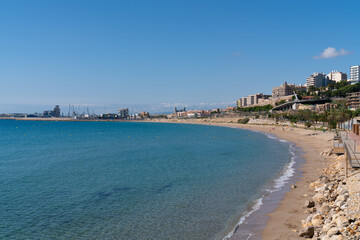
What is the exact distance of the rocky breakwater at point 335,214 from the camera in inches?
360

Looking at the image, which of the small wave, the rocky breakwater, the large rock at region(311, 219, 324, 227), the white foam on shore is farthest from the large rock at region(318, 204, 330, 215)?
the small wave

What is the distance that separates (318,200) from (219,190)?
6.65m

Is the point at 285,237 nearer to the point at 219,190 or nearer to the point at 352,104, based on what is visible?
the point at 219,190

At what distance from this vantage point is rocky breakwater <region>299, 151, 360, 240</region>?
9.16 meters

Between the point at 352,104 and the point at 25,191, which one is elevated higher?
the point at 352,104

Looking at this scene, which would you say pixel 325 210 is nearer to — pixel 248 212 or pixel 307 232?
pixel 307 232

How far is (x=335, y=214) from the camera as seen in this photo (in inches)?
430

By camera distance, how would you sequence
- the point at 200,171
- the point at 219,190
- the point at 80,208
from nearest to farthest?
1. the point at 80,208
2. the point at 219,190
3. the point at 200,171

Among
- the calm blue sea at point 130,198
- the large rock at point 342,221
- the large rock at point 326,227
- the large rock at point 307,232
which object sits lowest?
the calm blue sea at point 130,198

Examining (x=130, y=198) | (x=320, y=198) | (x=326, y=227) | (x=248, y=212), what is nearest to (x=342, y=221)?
(x=326, y=227)

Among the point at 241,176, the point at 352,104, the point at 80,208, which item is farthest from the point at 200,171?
the point at 352,104

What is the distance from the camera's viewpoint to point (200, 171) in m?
26.5

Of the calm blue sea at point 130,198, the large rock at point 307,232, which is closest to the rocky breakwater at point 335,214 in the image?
the large rock at point 307,232

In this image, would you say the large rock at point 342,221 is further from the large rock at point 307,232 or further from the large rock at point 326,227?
the large rock at point 307,232
